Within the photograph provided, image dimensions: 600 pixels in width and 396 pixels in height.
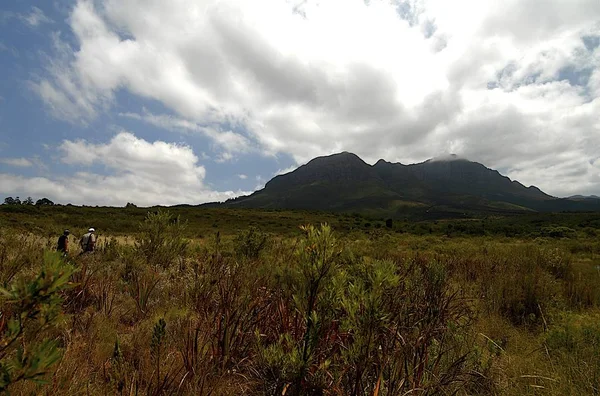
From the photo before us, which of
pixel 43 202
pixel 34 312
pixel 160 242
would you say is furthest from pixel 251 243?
pixel 43 202

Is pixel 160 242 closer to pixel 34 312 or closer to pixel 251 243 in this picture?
pixel 251 243

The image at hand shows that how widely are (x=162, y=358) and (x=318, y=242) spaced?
182cm

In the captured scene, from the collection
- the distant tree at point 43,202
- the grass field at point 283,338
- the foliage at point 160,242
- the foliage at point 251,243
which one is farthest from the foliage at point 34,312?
the distant tree at point 43,202

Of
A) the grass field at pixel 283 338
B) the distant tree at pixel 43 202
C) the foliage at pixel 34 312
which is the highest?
the distant tree at pixel 43 202

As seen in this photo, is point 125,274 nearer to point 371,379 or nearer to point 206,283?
point 206,283

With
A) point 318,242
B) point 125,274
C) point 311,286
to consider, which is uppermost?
point 318,242

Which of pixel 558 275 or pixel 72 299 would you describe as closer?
pixel 72 299

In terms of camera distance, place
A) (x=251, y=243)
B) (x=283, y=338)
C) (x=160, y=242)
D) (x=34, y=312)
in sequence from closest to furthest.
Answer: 1. (x=34, y=312)
2. (x=283, y=338)
3. (x=160, y=242)
4. (x=251, y=243)

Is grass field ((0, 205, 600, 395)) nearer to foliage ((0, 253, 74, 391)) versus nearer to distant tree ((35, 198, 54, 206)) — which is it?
foliage ((0, 253, 74, 391))

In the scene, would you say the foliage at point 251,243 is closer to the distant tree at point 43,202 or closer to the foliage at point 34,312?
the foliage at point 34,312

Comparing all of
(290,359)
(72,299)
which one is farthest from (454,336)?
(72,299)

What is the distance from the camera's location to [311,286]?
2246 mm

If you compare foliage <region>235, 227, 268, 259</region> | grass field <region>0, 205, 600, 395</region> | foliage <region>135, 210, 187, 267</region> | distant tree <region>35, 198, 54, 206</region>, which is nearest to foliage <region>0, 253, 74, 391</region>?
grass field <region>0, 205, 600, 395</region>

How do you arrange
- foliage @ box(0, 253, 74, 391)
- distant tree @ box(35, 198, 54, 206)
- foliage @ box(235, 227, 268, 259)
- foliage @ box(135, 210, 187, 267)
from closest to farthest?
foliage @ box(0, 253, 74, 391), foliage @ box(135, 210, 187, 267), foliage @ box(235, 227, 268, 259), distant tree @ box(35, 198, 54, 206)
